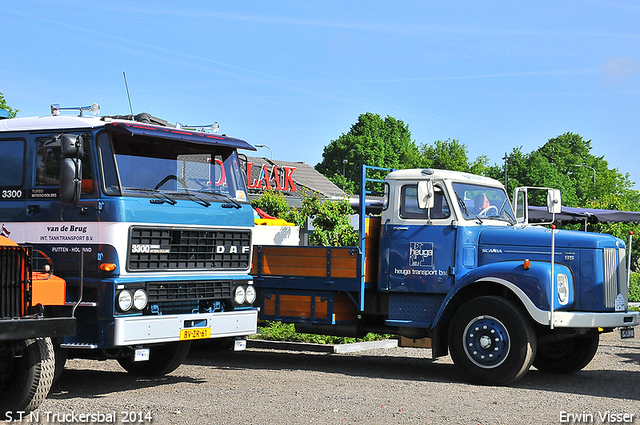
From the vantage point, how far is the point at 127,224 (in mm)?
8062

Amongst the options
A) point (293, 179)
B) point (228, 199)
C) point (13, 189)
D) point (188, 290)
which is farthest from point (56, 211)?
point (293, 179)

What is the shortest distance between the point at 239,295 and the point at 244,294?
0.09 m

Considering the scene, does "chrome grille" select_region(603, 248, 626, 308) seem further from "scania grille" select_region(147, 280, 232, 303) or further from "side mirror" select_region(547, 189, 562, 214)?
"scania grille" select_region(147, 280, 232, 303)

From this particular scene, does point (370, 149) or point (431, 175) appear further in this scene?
point (370, 149)

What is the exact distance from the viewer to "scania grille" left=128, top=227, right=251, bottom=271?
8.24m

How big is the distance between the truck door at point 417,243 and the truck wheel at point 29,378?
5186 millimetres

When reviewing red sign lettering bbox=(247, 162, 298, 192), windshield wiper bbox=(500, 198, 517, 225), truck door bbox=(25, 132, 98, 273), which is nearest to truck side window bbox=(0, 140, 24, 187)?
truck door bbox=(25, 132, 98, 273)

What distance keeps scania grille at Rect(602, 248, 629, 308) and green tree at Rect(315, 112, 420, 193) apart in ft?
191

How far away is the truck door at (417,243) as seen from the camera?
34.5ft

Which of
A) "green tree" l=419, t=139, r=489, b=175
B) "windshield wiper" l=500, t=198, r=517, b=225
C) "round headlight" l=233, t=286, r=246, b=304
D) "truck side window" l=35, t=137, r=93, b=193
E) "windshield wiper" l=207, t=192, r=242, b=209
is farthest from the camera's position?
"green tree" l=419, t=139, r=489, b=175

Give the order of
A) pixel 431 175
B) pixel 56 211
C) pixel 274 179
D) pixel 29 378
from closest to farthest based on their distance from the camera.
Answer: pixel 29 378 < pixel 56 211 < pixel 431 175 < pixel 274 179

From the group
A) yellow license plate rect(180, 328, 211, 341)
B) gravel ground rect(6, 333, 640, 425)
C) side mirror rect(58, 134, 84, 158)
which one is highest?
side mirror rect(58, 134, 84, 158)

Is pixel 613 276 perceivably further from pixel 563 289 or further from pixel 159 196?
pixel 159 196

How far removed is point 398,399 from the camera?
843 cm
